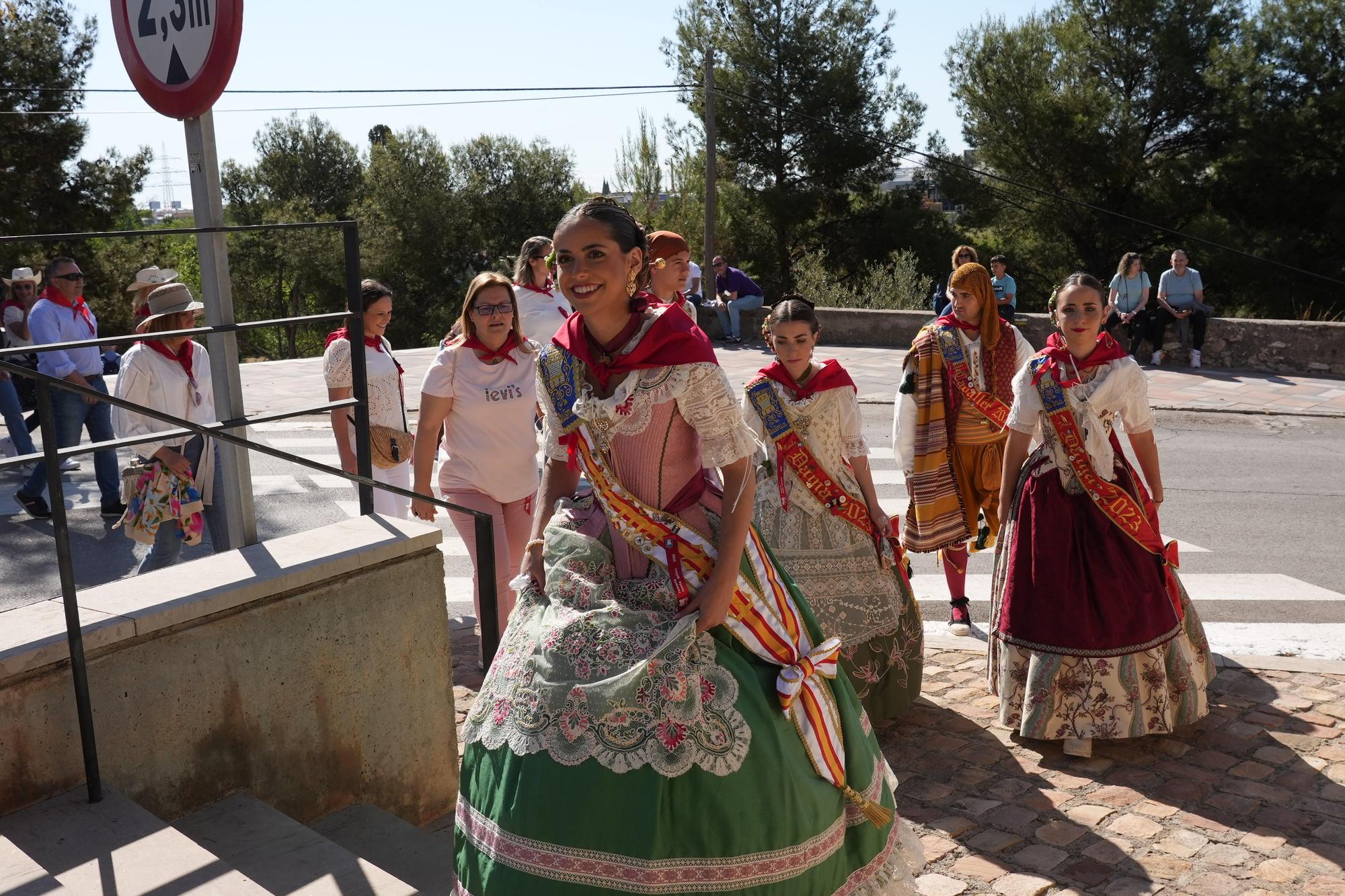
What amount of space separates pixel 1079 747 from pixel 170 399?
457 centimetres

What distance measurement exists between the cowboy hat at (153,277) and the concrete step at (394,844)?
4.52 meters

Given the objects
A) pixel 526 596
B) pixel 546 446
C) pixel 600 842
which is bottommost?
pixel 600 842

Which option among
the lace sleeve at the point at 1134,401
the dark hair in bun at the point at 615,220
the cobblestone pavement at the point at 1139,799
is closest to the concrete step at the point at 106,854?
the dark hair in bun at the point at 615,220

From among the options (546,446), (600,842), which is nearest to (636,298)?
(546,446)

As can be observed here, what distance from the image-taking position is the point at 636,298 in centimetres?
324

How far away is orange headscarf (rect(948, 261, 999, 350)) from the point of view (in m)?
6.36

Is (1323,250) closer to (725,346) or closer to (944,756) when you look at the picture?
(725,346)

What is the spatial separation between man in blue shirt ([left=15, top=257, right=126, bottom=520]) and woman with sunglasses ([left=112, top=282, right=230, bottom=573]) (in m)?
3.04

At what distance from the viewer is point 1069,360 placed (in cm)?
522

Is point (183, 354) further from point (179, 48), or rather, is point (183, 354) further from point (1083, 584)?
point (1083, 584)

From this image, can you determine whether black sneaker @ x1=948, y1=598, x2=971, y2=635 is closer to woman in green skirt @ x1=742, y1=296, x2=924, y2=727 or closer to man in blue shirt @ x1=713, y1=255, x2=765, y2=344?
woman in green skirt @ x1=742, y1=296, x2=924, y2=727

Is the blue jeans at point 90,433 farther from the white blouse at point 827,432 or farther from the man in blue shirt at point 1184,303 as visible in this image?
the man in blue shirt at point 1184,303

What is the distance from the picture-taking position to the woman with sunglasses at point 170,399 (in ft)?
19.5

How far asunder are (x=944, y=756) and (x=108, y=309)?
29758 millimetres
